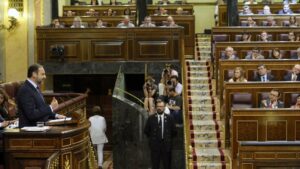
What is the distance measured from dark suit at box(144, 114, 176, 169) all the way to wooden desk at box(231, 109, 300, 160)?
51.0 inches

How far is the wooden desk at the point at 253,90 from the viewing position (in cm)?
1096

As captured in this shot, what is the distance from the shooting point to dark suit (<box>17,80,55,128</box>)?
6.55 m

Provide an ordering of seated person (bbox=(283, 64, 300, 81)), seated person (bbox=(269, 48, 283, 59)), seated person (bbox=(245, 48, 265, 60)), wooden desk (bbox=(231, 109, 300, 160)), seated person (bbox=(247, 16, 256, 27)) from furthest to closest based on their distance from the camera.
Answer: seated person (bbox=(247, 16, 256, 27))
seated person (bbox=(269, 48, 283, 59))
seated person (bbox=(245, 48, 265, 60))
seated person (bbox=(283, 64, 300, 81))
wooden desk (bbox=(231, 109, 300, 160))

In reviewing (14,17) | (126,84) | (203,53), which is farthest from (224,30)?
(14,17)

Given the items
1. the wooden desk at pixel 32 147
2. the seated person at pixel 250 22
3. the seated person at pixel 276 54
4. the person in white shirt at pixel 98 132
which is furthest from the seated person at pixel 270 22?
the wooden desk at pixel 32 147

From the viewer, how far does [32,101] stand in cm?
656

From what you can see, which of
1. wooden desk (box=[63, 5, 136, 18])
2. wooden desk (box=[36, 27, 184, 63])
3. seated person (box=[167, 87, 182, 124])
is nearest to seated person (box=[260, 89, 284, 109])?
seated person (box=[167, 87, 182, 124])

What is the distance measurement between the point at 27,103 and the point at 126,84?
9498 millimetres

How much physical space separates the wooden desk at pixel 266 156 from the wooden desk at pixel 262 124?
343 centimetres

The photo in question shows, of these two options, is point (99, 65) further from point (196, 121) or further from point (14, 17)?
point (196, 121)

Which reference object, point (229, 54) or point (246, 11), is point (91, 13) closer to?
point (246, 11)

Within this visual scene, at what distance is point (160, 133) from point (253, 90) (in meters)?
1.62

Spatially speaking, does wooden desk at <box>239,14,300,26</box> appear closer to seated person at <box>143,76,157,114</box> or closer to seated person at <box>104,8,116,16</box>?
seated person at <box>104,8,116,16</box>

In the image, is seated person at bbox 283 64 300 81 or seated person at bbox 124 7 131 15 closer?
seated person at bbox 283 64 300 81
